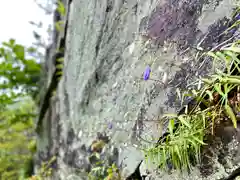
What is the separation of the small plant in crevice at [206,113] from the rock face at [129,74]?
0.08m

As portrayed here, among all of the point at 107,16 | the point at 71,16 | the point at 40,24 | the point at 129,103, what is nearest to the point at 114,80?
the point at 129,103

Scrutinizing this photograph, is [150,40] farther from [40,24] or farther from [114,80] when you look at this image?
[40,24]

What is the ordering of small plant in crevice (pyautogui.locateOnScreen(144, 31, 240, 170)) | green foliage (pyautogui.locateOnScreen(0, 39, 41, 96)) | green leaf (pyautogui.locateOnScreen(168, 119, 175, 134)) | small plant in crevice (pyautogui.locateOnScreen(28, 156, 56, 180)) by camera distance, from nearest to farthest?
small plant in crevice (pyautogui.locateOnScreen(144, 31, 240, 170)) → green leaf (pyautogui.locateOnScreen(168, 119, 175, 134)) → small plant in crevice (pyautogui.locateOnScreen(28, 156, 56, 180)) → green foliage (pyautogui.locateOnScreen(0, 39, 41, 96))

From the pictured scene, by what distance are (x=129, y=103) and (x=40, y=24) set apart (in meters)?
3.66

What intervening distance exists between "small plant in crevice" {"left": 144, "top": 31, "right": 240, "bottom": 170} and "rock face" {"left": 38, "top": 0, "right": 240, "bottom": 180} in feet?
0.25

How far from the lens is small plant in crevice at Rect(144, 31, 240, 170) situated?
3.12ft

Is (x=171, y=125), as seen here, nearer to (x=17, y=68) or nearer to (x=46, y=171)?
(x=46, y=171)

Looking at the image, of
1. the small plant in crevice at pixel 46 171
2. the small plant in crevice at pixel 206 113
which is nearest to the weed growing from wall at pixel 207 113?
the small plant in crevice at pixel 206 113

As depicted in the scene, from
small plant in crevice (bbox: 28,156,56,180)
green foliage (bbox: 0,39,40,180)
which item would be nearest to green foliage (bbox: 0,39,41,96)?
green foliage (bbox: 0,39,40,180)

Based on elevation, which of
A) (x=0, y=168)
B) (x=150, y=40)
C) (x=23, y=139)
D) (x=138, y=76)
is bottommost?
(x=0, y=168)

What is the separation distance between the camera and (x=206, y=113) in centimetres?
103

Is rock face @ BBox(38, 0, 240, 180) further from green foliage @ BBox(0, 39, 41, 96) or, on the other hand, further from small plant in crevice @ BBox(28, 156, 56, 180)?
green foliage @ BBox(0, 39, 41, 96)

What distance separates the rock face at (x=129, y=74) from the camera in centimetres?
117

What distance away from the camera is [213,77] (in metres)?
1.04
